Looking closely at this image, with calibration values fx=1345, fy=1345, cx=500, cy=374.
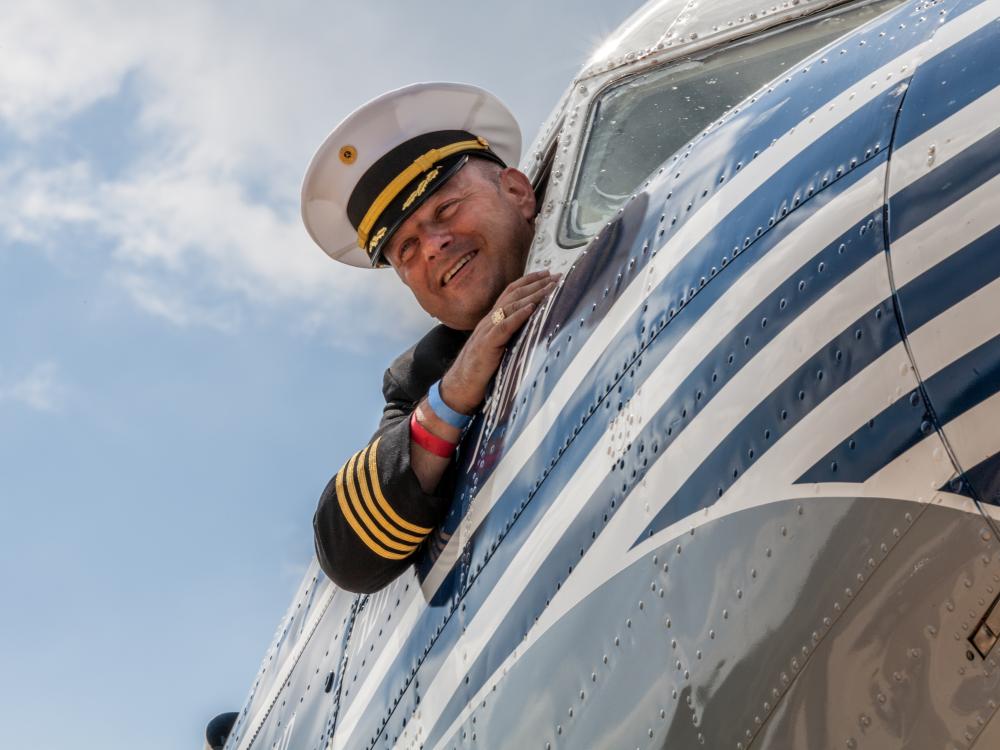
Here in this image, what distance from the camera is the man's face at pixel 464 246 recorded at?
5453mm

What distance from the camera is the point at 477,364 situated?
4574 millimetres

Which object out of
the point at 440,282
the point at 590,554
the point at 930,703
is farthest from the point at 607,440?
the point at 440,282

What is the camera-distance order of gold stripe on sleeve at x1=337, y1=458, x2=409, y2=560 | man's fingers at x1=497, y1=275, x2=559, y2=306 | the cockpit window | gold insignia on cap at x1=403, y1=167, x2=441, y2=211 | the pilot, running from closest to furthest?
1. man's fingers at x1=497, y1=275, x2=559, y2=306
2. the pilot
3. gold stripe on sleeve at x1=337, y1=458, x2=409, y2=560
4. the cockpit window
5. gold insignia on cap at x1=403, y1=167, x2=441, y2=211

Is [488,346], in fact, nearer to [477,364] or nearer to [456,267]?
[477,364]

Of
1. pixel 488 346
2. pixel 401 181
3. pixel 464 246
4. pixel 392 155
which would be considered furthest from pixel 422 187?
pixel 488 346

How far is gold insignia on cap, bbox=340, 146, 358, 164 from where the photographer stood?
5.77m

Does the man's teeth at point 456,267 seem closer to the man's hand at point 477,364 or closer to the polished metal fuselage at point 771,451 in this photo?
the man's hand at point 477,364

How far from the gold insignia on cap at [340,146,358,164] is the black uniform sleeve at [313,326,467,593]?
118cm

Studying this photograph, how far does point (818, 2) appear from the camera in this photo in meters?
5.12

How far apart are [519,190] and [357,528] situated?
1.70 meters

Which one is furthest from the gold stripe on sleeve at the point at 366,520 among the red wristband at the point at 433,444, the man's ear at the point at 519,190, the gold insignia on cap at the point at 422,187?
the man's ear at the point at 519,190

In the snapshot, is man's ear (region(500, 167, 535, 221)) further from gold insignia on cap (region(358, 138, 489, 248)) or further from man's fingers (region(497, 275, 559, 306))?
man's fingers (region(497, 275, 559, 306))

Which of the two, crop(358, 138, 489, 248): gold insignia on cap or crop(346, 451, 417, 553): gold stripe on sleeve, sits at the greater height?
crop(358, 138, 489, 248): gold insignia on cap

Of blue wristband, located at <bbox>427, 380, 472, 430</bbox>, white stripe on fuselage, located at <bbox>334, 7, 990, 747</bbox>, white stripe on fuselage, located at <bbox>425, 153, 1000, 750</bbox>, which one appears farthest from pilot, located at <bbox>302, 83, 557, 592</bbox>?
white stripe on fuselage, located at <bbox>425, 153, 1000, 750</bbox>
